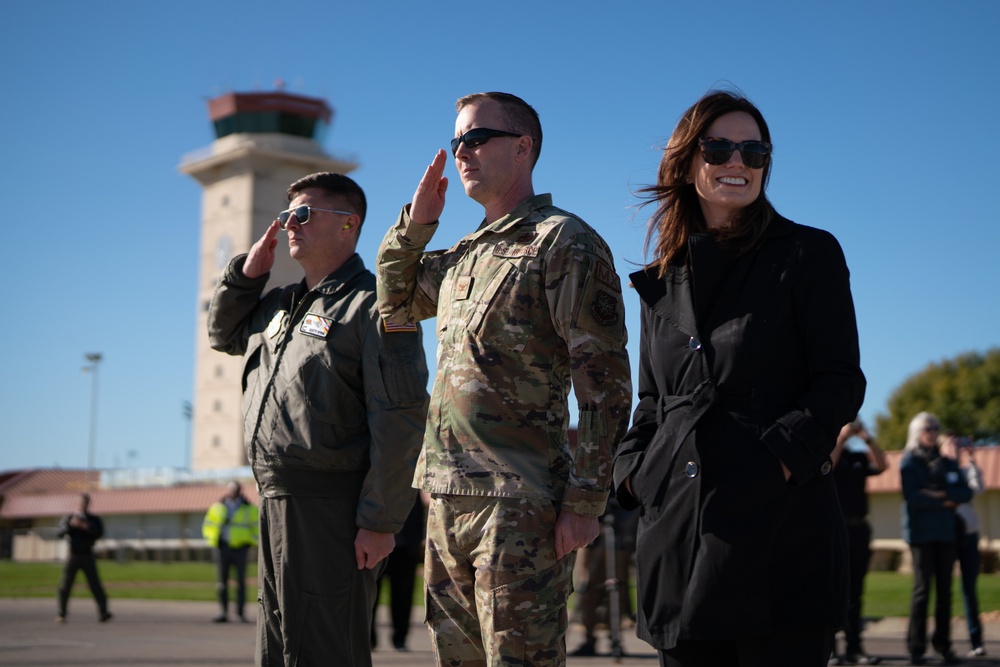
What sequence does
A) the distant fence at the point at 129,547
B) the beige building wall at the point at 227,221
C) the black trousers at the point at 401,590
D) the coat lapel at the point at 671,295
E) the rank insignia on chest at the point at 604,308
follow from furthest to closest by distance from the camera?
1. the beige building wall at the point at 227,221
2. the distant fence at the point at 129,547
3. the black trousers at the point at 401,590
4. the rank insignia on chest at the point at 604,308
5. the coat lapel at the point at 671,295

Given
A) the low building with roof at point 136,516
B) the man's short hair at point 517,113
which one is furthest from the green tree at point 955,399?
the man's short hair at point 517,113

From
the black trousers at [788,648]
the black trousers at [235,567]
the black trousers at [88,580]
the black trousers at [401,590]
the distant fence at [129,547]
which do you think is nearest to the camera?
the black trousers at [788,648]

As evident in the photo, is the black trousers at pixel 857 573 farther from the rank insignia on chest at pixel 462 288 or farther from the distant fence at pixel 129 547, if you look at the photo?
the distant fence at pixel 129 547

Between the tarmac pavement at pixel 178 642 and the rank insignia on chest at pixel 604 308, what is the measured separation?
7747 mm

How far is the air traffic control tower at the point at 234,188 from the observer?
325 ft

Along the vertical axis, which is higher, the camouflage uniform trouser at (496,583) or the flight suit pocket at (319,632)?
the camouflage uniform trouser at (496,583)

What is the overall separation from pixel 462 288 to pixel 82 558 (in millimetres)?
16462

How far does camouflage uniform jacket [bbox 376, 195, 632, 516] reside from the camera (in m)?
3.89

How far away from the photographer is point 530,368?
13.1 feet

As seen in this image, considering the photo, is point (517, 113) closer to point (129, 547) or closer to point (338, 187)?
point (338, 187)

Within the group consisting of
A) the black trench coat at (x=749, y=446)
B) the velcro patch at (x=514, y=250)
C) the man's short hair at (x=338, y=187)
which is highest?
the man's short hair at (x=338, y=187)

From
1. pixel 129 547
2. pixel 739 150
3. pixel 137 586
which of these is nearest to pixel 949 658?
pixel 739 150

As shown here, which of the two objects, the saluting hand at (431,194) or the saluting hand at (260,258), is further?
the saluting hand at (260,258)

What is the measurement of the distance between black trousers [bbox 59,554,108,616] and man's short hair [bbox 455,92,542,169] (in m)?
15.3
